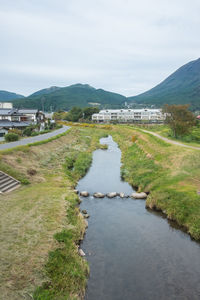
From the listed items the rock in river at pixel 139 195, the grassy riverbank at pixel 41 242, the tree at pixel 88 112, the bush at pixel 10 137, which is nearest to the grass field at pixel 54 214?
the grassy riverbank at pixel 41 242

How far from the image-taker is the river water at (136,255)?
34.2 feet

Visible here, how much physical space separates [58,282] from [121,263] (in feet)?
13.7

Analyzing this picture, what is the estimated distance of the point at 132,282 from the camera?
10852 mm

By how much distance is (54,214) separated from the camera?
51.6 feet

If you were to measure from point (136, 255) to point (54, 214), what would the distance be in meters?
6.74

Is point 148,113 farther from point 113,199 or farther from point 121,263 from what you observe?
point 121,263

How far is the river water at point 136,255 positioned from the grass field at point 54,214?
3.17ft

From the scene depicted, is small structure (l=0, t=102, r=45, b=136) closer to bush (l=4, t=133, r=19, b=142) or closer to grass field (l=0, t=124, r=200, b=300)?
bush (l=4, t=133, r=19, b=142)

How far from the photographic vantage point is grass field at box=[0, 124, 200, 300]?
9.70 metres

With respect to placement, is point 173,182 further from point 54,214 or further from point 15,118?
point 15,118

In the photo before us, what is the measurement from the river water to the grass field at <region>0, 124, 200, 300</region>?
0.97 m

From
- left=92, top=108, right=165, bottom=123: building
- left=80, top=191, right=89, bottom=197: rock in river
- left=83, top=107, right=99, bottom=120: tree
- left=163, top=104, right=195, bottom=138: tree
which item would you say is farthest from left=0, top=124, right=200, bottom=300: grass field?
left=92, top=108, right=165, bottom=123: building

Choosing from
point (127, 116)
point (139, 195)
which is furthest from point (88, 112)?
point (139, 195)

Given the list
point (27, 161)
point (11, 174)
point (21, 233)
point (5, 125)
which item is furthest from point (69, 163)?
point (5, 125)
